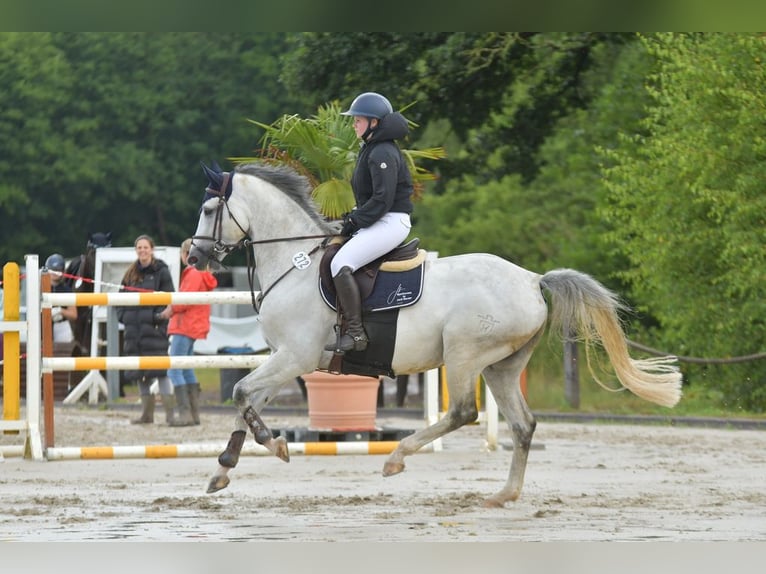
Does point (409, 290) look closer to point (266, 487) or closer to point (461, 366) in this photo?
point (461, 366)

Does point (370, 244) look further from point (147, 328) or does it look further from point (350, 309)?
point (147, 328)

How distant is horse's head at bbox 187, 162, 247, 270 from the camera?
10.5 metres

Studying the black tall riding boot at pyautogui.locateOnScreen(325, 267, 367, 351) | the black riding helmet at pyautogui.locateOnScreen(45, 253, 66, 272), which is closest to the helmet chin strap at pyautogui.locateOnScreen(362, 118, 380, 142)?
the black tall riding boot at pyautogui.locateOnScreen(325, 267, 367, 351)

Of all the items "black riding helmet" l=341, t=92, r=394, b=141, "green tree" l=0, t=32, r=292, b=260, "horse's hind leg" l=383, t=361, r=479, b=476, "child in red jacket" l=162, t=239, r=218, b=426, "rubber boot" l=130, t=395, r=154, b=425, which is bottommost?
"rubber boot" l=130, t=395, r=154, b=425

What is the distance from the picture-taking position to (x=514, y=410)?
34.8 feet

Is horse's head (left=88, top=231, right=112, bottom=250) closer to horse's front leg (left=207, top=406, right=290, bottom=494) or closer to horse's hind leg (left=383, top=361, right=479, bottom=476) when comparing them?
horse's front leg (left=207, top=406, right=290, bottom=494)

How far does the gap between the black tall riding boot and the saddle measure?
0.10 metres

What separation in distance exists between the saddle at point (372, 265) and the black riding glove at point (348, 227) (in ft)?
0.21

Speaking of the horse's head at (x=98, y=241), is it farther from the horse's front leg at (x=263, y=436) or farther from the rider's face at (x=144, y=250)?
the horse's front leg at (x=263, y=436)

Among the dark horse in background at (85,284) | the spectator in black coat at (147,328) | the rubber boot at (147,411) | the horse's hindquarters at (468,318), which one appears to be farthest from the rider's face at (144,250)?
the horse's hindquarters at (468,318)

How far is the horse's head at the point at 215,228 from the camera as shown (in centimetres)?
1053

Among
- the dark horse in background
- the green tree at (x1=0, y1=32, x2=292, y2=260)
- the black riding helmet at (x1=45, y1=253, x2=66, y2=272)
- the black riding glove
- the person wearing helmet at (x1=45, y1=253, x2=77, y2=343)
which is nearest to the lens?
the black riding glove

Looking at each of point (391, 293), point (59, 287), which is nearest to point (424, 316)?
point (391, 293)

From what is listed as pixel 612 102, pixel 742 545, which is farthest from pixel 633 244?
pixel 742 545
